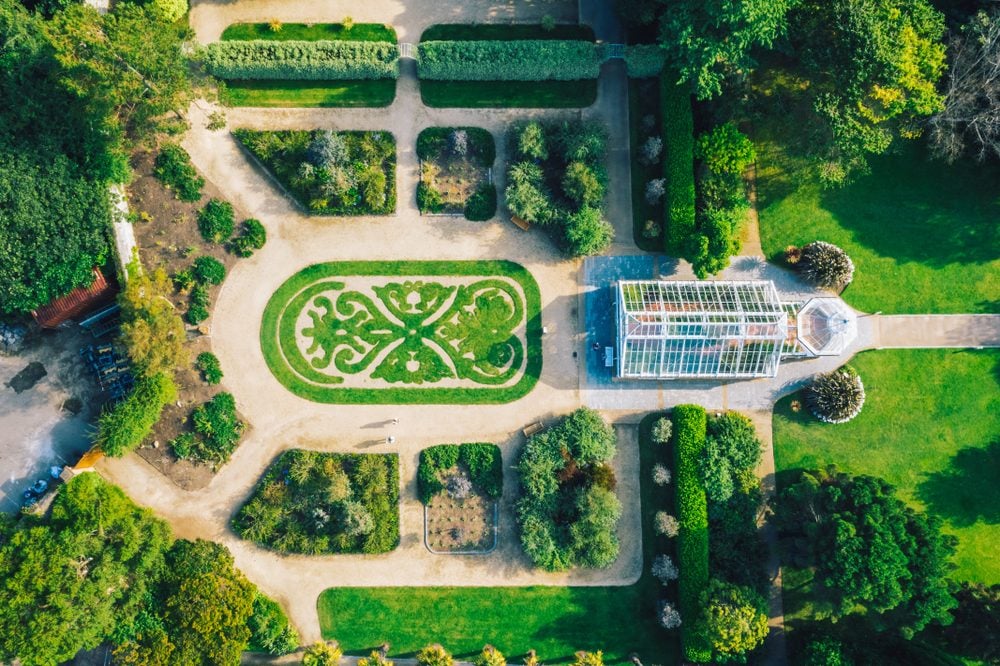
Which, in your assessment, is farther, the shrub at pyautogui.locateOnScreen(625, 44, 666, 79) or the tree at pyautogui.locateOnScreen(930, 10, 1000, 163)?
the shrub at pyautogui.locateOnScreen(625, 44, 666, 79)

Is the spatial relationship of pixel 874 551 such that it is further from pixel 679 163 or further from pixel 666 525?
pixel 679 163

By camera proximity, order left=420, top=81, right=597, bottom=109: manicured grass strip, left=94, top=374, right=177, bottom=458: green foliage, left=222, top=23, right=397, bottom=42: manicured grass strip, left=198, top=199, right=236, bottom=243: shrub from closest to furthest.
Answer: left=94, top=374, right=177, bottom=458: green foliage → left=198, top=199, right=236, bottom=243: shrub → left=420, top=81, right=597, bottom=109: manicured grass strip → left=222, top=23, right=397, bottom=42: manicured grass strip

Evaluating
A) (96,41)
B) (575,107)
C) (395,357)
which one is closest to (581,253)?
(575,107)

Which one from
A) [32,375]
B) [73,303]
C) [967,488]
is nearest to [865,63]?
[967,488]

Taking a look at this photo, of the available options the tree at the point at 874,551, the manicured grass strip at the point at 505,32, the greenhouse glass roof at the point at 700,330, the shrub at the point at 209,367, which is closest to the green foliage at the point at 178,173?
the shrub at the point at 209,367

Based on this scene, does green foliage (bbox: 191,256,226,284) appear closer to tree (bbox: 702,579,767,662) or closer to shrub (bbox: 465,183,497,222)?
shrub (bbox: 465,183,497,222)

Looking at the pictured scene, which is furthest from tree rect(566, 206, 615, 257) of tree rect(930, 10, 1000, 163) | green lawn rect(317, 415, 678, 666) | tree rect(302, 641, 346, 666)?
tree rect(302, 641, 346, 666)
